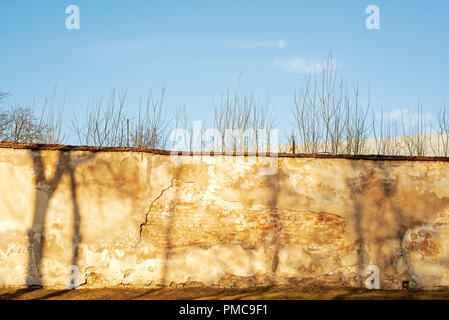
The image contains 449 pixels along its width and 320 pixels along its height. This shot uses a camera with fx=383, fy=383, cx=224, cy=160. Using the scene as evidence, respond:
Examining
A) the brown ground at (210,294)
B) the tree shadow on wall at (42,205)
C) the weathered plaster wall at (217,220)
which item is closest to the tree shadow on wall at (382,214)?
the weathered plaster wall at (217,220)

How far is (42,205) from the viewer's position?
6.69 metres

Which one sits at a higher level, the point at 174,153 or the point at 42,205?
the point at 174,153

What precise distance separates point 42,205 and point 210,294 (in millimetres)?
3299

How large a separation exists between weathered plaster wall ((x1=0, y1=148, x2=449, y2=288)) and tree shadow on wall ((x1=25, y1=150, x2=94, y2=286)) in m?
0.02

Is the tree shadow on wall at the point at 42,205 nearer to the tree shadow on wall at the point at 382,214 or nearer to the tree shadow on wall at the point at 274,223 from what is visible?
the tree shadow on wall at the point at 274,223

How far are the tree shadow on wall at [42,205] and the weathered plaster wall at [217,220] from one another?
0.06 feet

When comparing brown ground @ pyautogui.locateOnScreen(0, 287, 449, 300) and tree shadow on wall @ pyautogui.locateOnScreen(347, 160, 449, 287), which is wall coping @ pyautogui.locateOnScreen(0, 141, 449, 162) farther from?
brown ground @ pyautogui.locateOnScreen(0, 287, 449, 300)

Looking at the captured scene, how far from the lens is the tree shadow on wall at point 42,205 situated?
6.57 m

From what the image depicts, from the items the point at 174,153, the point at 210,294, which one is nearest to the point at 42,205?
the point at 174,153

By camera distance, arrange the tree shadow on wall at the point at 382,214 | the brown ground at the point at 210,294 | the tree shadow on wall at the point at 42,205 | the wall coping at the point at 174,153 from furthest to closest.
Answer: the tree shadow on wall at the point at 382,214 < the wall coping at the point at 174,153 < the tree shadow on wall at the point at 42,205 < the brown ground at the point at 210,294

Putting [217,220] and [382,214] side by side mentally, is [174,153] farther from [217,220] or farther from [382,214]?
[382,214]

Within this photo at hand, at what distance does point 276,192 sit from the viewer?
7031mm

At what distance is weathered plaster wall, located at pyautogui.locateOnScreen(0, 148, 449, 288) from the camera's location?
6.64 meters

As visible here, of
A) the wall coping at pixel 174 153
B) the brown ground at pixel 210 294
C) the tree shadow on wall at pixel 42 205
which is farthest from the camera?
the wall coping at pixel 174 153
